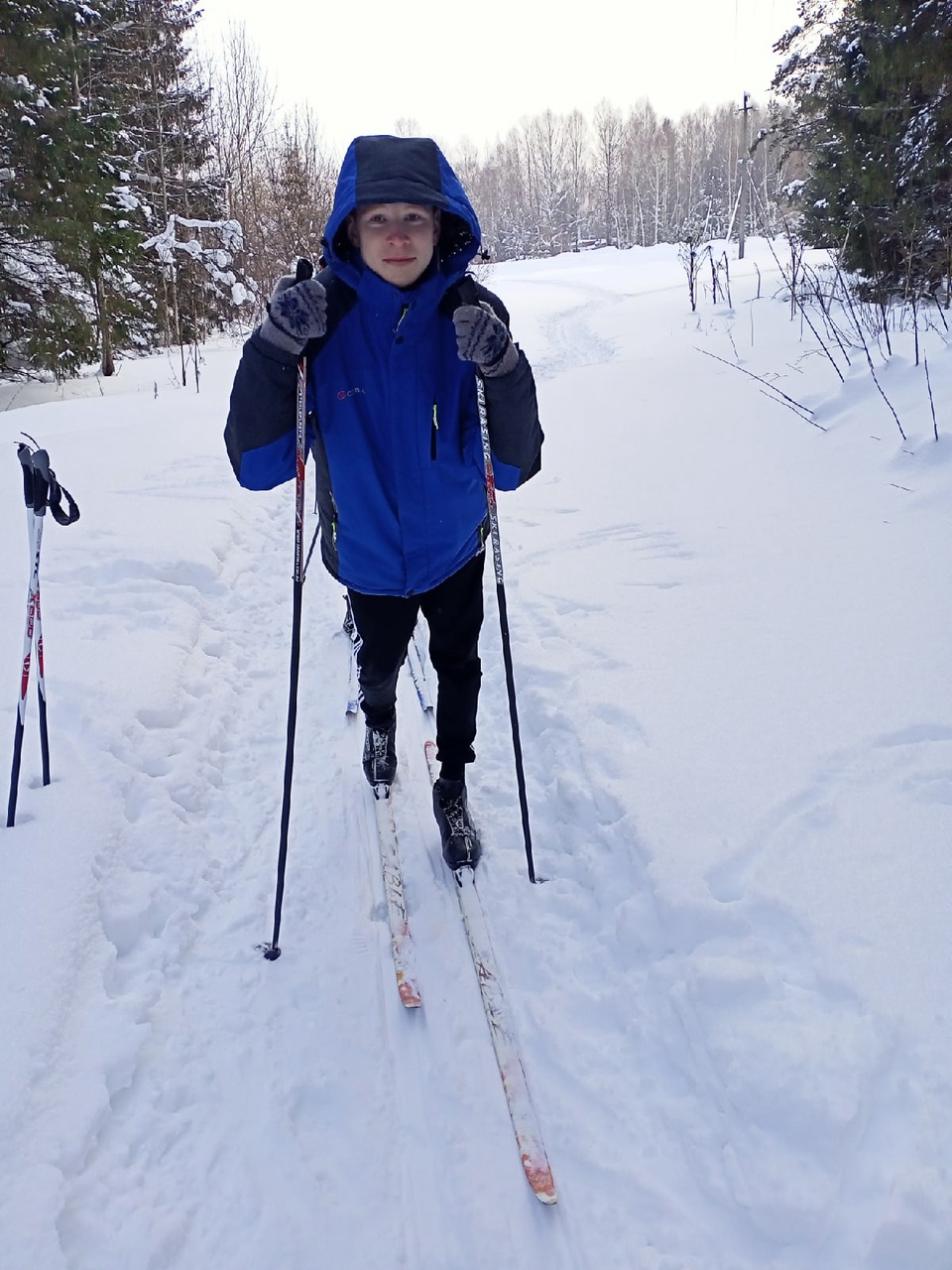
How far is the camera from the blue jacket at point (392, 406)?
1.82 metres

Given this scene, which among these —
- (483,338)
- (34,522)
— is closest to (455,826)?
(483,338)

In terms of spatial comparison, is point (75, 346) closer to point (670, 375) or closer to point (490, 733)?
point (670, 375)

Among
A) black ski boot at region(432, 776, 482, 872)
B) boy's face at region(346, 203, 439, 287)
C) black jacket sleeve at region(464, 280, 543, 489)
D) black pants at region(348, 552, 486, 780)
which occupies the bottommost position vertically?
black ski boot at region(432, 776, 482, 872)

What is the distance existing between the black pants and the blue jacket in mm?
100

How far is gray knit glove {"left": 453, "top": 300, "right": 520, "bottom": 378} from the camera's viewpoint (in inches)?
69.3

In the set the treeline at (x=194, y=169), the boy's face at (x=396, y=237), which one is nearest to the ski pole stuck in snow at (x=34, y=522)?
the boy's face at (x=396, y=237)

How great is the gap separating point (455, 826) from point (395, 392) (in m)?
1.42

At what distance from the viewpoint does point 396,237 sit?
1.81 metres

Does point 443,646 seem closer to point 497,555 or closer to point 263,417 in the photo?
point 497,555

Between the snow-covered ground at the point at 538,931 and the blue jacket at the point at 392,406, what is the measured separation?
1.11 m

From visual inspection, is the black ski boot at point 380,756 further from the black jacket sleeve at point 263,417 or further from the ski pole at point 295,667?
the black jacket sleeve at point 263,417

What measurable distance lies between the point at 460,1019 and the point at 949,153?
8724 mm

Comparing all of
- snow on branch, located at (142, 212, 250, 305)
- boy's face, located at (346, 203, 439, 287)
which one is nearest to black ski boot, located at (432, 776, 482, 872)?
boy's face, located at (346, 203, 439, 287)

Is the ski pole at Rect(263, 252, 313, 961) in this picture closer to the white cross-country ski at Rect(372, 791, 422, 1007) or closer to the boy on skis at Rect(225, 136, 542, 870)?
the boy on skis at Rect(225, 136, 542, 870)
